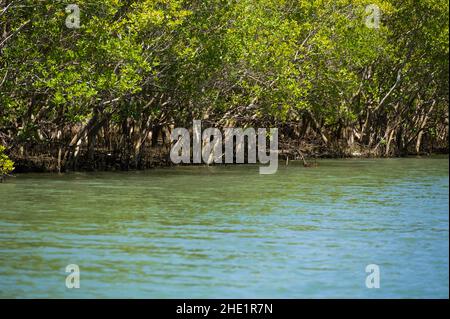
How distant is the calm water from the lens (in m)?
12.4

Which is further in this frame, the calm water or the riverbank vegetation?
the riverbank vegetation

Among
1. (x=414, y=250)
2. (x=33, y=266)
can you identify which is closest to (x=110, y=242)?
(x=33, y=266)

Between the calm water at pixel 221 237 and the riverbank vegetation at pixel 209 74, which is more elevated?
the riverbank vegetation at pixel 209 74

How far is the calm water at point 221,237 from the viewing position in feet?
40.6

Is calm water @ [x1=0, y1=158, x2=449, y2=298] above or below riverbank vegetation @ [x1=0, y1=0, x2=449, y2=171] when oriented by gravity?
below

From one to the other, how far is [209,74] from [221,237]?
54.1 feet

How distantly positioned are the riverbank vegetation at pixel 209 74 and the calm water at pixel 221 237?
231 centimetres

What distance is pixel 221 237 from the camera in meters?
16.2

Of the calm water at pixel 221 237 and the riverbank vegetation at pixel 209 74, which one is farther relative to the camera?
the riverbank vegetation at pixel 209 74

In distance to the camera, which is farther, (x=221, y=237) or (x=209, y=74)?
(x=209, y=74)

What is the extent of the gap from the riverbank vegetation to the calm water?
2313mm

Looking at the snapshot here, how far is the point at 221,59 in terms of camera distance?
3025 cm

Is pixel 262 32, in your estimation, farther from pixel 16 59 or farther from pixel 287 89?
pixel 16 59
